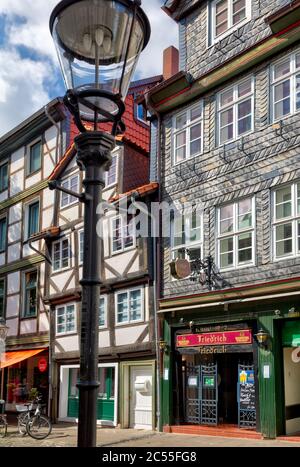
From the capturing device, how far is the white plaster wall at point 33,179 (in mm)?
23219

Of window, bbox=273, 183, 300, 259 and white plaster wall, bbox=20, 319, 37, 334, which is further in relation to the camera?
white plaster wall, bbox=20, 319, 37, 334

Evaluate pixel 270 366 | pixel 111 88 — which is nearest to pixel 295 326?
pixel 270 366

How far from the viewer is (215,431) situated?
13773 millimetres

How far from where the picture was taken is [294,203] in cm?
1284

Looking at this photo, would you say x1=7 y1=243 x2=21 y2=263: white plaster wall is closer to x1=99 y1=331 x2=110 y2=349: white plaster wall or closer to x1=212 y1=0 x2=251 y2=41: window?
x1=99 y1=331 x2=110 y2=349: white plaster wall

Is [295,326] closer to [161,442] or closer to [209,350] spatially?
[209,350]

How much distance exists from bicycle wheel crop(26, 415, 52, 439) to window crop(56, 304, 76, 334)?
4.21 meters

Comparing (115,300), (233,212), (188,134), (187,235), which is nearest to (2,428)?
(115,300)

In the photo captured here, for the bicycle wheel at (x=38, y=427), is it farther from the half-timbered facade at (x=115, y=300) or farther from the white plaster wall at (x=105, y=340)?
the white plaster wall at (x=105, y=340)

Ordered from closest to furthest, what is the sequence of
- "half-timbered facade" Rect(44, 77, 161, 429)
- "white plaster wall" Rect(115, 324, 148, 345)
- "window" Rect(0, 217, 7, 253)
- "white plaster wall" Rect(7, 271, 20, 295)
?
1. "half-timbered facade" Rect(44, 77, 161, 429)
2. "white plaster wall" Rect(115, 324, 148, 345)
3. "white plaster wall" Rect(7, 271, 20, 295)
4. "window" Rect(0, 217, 7, 253)

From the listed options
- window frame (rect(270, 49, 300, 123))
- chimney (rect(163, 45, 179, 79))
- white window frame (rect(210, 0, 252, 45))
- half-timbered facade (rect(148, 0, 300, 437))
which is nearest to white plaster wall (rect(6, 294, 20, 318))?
half-timbered facade (rect(148, 0, 300, 437))

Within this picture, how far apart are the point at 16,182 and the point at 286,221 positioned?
1480cm

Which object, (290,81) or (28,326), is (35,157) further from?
(290,81)

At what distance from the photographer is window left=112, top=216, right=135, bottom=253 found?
17.3 metres
